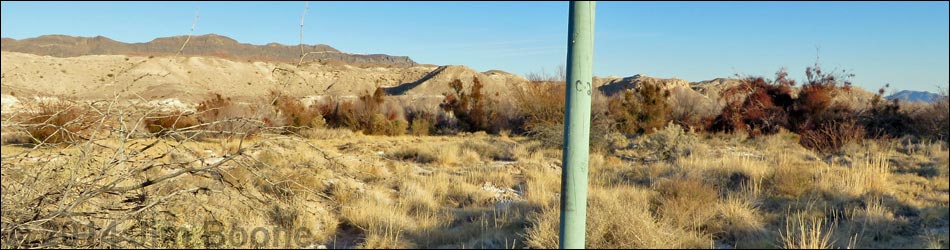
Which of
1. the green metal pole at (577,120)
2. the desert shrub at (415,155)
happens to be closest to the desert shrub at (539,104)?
the desert shrub at (415,155)

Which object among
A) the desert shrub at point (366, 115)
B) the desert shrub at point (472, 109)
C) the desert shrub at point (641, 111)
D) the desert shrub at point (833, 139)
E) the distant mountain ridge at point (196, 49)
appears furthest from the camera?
the desert shrub at point (472, 109)

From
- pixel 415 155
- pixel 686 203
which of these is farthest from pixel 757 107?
pixel 686 203

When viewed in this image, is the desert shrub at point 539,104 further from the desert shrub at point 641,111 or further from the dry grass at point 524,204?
the dry grass at point 524,204

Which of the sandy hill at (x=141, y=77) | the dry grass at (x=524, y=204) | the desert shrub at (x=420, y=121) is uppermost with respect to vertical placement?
the sandy hill at (x=141, y=77)

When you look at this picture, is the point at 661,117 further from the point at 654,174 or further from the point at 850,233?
the point at 850,233

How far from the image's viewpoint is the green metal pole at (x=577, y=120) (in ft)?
10.1

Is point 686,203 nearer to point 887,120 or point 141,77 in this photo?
point 141,77

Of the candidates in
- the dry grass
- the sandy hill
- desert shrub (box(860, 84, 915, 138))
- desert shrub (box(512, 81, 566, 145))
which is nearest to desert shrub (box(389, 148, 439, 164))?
the dry grass

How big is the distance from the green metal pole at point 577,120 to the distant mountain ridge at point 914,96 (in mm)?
17415

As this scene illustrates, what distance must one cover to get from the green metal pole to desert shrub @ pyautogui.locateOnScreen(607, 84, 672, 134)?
17.6 m

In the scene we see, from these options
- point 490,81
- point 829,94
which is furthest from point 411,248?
point 490,81

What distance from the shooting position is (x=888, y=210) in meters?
6.73

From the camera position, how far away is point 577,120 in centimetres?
311

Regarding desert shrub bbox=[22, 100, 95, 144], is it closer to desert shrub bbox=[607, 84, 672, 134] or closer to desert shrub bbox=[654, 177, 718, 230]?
desert shrub bbox=[654, 177, 718, 230]
